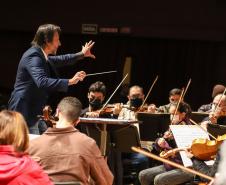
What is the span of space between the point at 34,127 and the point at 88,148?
0.98 m

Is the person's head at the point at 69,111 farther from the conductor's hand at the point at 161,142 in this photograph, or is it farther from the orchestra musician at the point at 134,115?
the orchestra musician at the point at 134,115

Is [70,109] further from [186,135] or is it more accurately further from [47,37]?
[186,135]

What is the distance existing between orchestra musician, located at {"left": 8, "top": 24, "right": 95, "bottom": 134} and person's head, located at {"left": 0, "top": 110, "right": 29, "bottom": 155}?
46.8 inches

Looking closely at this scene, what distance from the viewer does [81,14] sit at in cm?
796

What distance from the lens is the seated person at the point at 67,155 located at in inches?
93.8

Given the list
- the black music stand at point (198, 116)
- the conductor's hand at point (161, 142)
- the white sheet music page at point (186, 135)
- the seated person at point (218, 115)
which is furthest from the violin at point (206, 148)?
the black music stand at point (198, 116)

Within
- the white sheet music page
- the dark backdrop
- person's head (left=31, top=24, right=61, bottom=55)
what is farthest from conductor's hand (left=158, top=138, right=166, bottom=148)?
the dark backdrop

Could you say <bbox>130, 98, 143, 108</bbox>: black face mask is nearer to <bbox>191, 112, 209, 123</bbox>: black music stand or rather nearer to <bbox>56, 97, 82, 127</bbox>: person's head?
<bbox>191, 112, 209, 123</bbox>: black music stand

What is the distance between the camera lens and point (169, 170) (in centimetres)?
425

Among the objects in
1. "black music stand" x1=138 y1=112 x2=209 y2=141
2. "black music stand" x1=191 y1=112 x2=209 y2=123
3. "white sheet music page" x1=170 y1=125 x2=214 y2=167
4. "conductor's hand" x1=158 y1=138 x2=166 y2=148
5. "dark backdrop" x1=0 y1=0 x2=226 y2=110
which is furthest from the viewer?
"dark backdrop" x1=0 y1=0 x2=226 y2=110

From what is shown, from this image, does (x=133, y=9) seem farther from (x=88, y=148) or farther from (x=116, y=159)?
(x=88, y=148)

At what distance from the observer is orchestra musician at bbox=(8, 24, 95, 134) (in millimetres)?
3211

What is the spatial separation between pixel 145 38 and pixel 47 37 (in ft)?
16.0

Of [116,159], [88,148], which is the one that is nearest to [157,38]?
[116,159]
